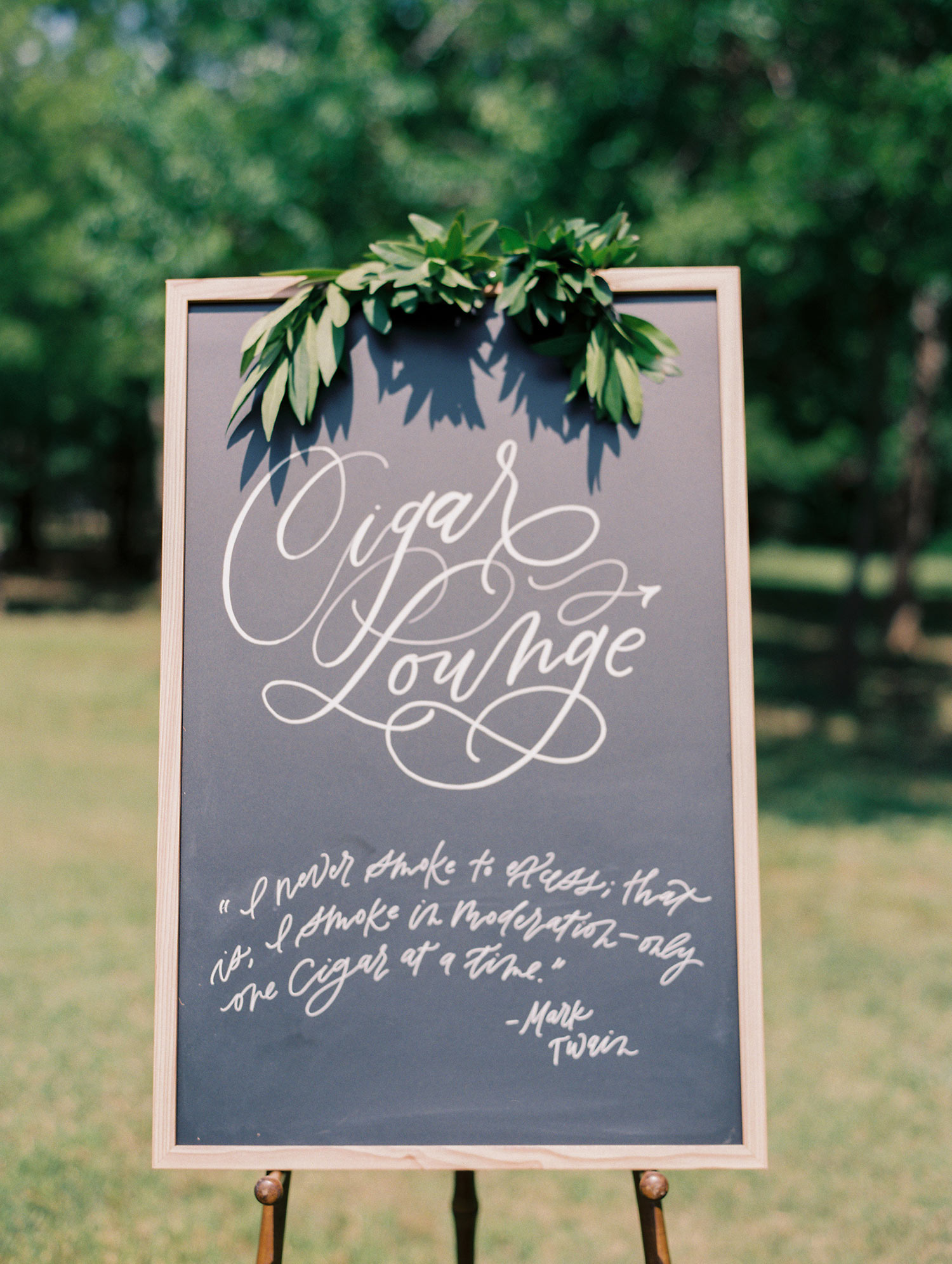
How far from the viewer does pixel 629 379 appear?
5.96 ft

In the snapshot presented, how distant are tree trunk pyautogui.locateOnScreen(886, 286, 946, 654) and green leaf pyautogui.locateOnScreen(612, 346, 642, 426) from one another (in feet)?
34.1

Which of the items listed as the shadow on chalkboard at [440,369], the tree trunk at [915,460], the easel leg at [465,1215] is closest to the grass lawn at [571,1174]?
the easel leg at [465,1215]


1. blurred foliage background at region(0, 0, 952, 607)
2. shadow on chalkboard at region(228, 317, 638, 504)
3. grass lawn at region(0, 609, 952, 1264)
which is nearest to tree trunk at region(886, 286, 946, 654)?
blurred foliage background at region(0, 0, 952, 607)

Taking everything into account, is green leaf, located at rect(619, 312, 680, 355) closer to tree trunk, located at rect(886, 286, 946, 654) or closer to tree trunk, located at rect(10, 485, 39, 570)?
tree trunk, located at rect(886, 286, 946, 654)

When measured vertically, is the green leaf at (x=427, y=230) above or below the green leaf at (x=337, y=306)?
above

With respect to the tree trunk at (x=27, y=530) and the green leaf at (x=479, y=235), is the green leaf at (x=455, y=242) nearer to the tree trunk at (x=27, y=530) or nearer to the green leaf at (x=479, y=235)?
the green leaf at (x=479, y=235)

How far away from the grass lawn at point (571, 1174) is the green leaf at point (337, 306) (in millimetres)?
2548

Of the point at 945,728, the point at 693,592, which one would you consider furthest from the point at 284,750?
the point at 945,728

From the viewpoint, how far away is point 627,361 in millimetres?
1819

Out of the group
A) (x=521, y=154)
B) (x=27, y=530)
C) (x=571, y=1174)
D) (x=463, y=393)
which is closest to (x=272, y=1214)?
(x=463, y=393)

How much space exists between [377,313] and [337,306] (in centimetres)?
7

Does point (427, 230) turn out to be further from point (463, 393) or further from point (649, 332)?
point (649, 332)

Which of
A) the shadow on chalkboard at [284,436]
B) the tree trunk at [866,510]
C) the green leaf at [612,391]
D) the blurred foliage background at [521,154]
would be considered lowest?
the shadow on chalkboard at [284,436]

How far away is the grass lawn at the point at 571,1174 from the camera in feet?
9.75
